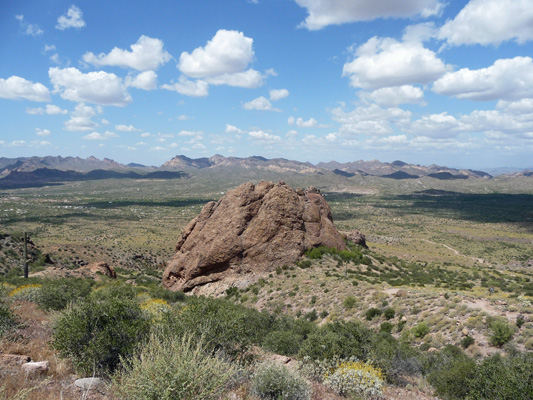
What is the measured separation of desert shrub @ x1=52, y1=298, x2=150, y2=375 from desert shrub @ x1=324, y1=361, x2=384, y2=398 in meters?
4.89

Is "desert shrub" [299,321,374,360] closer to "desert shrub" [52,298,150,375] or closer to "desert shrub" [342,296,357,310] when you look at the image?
"desert shrub" [52,298,150,375]

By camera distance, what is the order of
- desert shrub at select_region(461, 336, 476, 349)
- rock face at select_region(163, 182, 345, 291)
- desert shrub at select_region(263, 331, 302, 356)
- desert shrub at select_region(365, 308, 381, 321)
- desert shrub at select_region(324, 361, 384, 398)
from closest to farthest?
desert shrub at select_region(324, 361, 384, 398) → desert shrub at select_region(263, 331, 302, 356) → desert shrub at select_region(461, 336, 476, 349) → desert shrub at select_region(365, 308, 381, 321) → rock face at select_region(163, 182, 345, 291)

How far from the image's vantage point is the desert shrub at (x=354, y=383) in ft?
23.6

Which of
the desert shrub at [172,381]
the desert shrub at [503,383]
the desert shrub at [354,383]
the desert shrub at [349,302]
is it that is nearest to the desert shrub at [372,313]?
the desert shrub at [349,302]

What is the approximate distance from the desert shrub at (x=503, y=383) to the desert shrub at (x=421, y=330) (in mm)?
7988

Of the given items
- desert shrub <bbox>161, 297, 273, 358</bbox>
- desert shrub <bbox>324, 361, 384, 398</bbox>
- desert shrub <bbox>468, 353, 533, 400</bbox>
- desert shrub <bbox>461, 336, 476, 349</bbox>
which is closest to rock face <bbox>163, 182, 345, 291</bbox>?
desert shrub <bbox>461, 336, 476, 349</bbox>

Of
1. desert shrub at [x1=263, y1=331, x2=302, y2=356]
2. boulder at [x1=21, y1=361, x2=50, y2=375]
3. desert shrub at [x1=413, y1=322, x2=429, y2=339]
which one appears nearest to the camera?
boulder at [x1=21, y1=361, x2=50, y2=375]

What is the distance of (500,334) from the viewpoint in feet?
43.4

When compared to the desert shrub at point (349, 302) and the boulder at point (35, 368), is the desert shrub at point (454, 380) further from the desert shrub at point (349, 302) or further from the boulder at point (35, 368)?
the desert shrub at point (349, 302)

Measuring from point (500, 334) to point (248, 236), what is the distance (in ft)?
67.5

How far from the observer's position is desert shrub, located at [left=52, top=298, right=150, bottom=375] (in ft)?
23.1

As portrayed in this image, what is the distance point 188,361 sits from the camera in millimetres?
5586

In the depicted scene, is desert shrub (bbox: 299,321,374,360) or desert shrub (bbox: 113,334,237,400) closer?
desert shrub (bbox: 113,334,237,400)

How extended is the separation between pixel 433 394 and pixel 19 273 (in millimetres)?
43015
